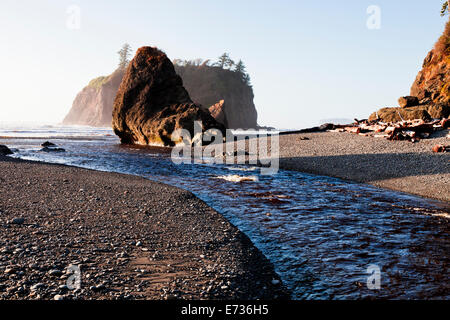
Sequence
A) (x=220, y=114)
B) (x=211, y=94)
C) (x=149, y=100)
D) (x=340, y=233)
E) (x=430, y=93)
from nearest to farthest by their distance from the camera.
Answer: (x=340, y=233), (x=430, y=93), (x=149, y=100), (x=220, y=114), (x=211, y=94)

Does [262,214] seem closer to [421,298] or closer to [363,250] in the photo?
[363,250]

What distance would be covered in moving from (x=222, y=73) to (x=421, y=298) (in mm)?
127980

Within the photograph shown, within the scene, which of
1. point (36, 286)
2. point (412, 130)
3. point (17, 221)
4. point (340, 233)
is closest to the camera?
point (36, 286)

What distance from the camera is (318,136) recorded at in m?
28.5

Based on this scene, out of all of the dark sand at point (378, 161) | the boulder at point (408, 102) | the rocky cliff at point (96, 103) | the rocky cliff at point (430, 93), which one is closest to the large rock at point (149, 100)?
the dark sand at point (378, 161)

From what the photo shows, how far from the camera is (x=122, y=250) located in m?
6.23

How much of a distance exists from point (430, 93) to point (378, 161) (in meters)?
26.7

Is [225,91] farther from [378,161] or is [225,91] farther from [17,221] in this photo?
Result: [17,221]

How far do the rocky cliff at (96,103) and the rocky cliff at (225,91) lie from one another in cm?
3147

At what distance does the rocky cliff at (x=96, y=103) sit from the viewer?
445 ft

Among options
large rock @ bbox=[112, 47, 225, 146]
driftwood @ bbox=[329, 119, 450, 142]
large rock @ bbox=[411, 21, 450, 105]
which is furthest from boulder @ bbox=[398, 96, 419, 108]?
large rock @ bbox=[112, 47, 225, 146]

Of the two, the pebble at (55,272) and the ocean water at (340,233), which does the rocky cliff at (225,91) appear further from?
the pebble at (55,272)

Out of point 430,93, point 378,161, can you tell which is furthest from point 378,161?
point 430,93

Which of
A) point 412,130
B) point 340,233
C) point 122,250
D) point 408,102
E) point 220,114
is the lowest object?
point 340,233
